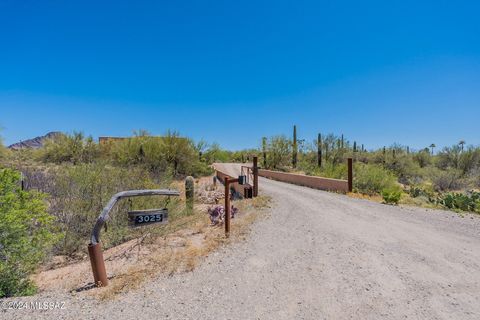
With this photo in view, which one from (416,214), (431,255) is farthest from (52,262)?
(416,214)

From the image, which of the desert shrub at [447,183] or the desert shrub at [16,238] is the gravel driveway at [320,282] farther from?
the desert shrub at [447,183]

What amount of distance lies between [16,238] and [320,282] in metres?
4.32

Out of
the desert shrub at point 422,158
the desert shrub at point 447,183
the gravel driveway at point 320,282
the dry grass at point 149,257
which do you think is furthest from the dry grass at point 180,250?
the desert shrub at point 422,158

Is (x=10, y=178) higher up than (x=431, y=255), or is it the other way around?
(x=10, y=178)

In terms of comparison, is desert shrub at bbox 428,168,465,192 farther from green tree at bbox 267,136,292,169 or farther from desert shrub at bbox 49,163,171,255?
desert shrub at bbox 49,163,171,255

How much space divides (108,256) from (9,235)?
1988mm

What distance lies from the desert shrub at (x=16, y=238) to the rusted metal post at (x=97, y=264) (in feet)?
2.12

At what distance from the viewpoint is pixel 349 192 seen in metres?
13.3

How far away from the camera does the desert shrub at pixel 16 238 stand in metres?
3.62

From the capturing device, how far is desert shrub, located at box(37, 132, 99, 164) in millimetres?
21531

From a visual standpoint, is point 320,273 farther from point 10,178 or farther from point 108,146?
point 108,146

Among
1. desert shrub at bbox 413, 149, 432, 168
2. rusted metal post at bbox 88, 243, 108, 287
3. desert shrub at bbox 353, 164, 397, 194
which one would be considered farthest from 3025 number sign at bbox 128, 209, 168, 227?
desert shrub at bbox 413, 149, 432, 168

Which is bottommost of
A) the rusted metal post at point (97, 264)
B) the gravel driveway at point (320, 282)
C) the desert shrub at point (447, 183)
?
the desert shrub at point (447, 183)

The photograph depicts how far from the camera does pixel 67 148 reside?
21.9m
